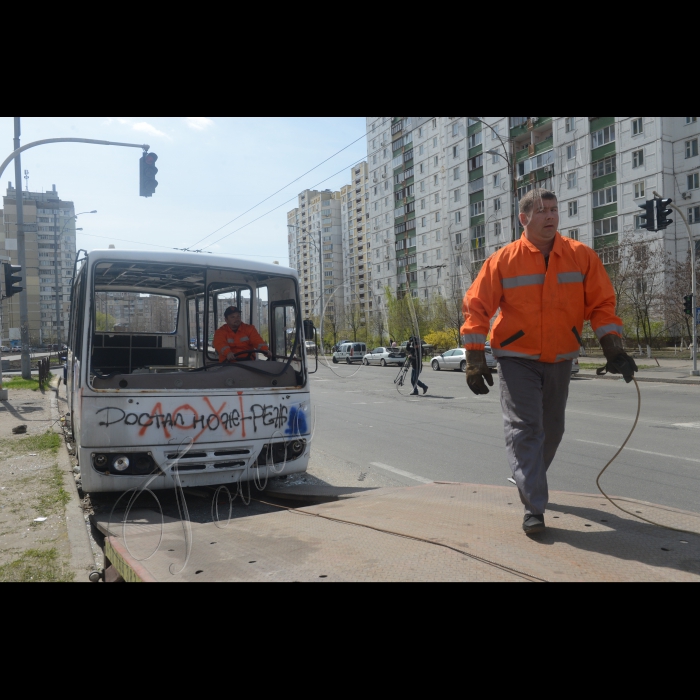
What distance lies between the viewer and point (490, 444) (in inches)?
377

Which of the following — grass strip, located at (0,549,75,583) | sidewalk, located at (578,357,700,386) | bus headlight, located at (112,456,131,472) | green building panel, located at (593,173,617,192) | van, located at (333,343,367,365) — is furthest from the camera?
green building panel, located at (593,173,617,192)

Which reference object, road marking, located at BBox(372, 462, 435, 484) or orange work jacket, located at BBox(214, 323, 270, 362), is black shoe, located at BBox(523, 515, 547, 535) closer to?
road marking, located at BBox(372, 462, 435, 484)

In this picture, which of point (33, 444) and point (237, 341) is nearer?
point (237, 341)

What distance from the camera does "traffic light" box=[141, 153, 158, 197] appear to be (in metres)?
14.2

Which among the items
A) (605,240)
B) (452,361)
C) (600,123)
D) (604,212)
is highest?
(600,123)

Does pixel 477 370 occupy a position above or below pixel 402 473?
above

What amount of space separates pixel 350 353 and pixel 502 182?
2499 cm

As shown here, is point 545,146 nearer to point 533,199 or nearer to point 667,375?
point 667,375

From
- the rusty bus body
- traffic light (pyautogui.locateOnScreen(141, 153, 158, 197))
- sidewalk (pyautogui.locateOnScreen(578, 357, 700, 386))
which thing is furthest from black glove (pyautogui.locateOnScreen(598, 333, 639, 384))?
sidewalk (pyautogui.locateOnScreen(578, 357, 700, 386))

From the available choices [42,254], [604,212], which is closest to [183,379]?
[604,212]

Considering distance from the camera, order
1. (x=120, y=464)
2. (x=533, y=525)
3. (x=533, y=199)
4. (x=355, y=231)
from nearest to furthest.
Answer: (x=533, y=525) < (x=533, y=199) < (x=120, y=464) < (x=355, y=231)
